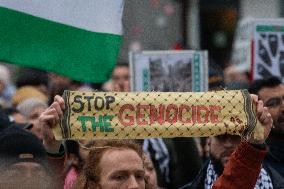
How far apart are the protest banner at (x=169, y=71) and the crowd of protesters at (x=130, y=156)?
410 millimetres

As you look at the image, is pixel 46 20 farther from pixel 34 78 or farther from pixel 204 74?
pixel 34 78

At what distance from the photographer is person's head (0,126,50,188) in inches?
125

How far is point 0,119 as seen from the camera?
6031 millimetres

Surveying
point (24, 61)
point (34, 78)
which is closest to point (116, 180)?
point (24, 61)

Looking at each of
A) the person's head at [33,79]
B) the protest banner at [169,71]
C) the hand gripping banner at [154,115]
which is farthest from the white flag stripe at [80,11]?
the person's head at [33,79]

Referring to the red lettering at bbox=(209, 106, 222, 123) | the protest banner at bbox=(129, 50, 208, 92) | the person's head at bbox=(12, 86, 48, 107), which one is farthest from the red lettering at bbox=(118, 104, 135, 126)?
the person's head at bbox=(12, 86, 48, 107)

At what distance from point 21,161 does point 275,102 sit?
2.49 m

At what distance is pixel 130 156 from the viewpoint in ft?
13.6

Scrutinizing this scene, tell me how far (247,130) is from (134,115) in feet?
1.50

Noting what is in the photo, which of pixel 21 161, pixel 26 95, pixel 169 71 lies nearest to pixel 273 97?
pixel 169 71

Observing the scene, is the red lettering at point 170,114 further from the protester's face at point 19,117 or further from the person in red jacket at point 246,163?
the protester's face at point 19,117

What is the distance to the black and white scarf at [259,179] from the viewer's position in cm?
525

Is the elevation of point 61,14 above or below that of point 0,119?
above

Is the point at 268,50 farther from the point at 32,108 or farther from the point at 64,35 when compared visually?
the point at 64,35
